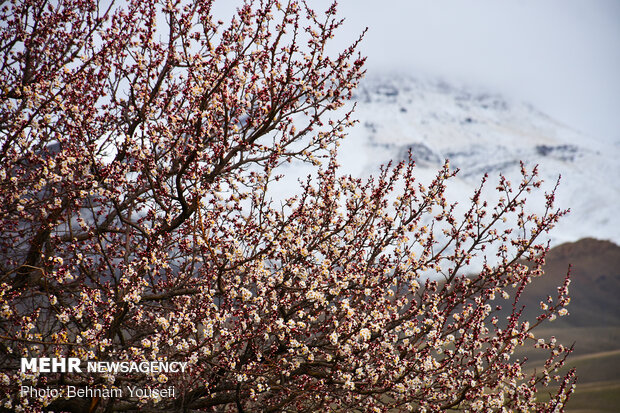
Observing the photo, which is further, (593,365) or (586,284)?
(586,284)

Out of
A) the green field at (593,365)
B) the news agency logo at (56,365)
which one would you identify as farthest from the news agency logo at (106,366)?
the green field at (593,365)

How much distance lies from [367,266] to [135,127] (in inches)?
192

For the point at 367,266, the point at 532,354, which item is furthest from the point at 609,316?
the point at 367,266

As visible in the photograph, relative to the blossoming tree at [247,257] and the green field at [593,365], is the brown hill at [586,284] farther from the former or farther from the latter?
the blossoming tree at [247,257]

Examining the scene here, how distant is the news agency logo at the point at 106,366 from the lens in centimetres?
611

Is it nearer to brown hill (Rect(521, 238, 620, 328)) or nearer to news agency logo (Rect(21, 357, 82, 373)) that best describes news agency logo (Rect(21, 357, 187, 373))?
news agency logo (Rect(21, 357, 82, 373))

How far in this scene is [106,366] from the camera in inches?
253

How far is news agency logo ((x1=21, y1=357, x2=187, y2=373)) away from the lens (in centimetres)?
611

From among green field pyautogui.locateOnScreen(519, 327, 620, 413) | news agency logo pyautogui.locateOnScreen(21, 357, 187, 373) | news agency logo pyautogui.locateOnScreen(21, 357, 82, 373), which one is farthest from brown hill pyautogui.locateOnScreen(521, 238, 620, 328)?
news agency logo pyautogui.locateOnScreen(21, 357, 82, 373)

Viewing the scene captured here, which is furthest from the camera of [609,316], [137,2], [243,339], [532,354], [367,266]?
[609,316]

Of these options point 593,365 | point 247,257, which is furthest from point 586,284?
point 247,257

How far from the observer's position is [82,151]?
302 inches

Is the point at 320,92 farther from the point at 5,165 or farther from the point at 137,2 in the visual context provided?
the point at 5,165

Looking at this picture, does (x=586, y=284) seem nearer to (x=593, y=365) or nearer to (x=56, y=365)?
(x=593, y=365)
